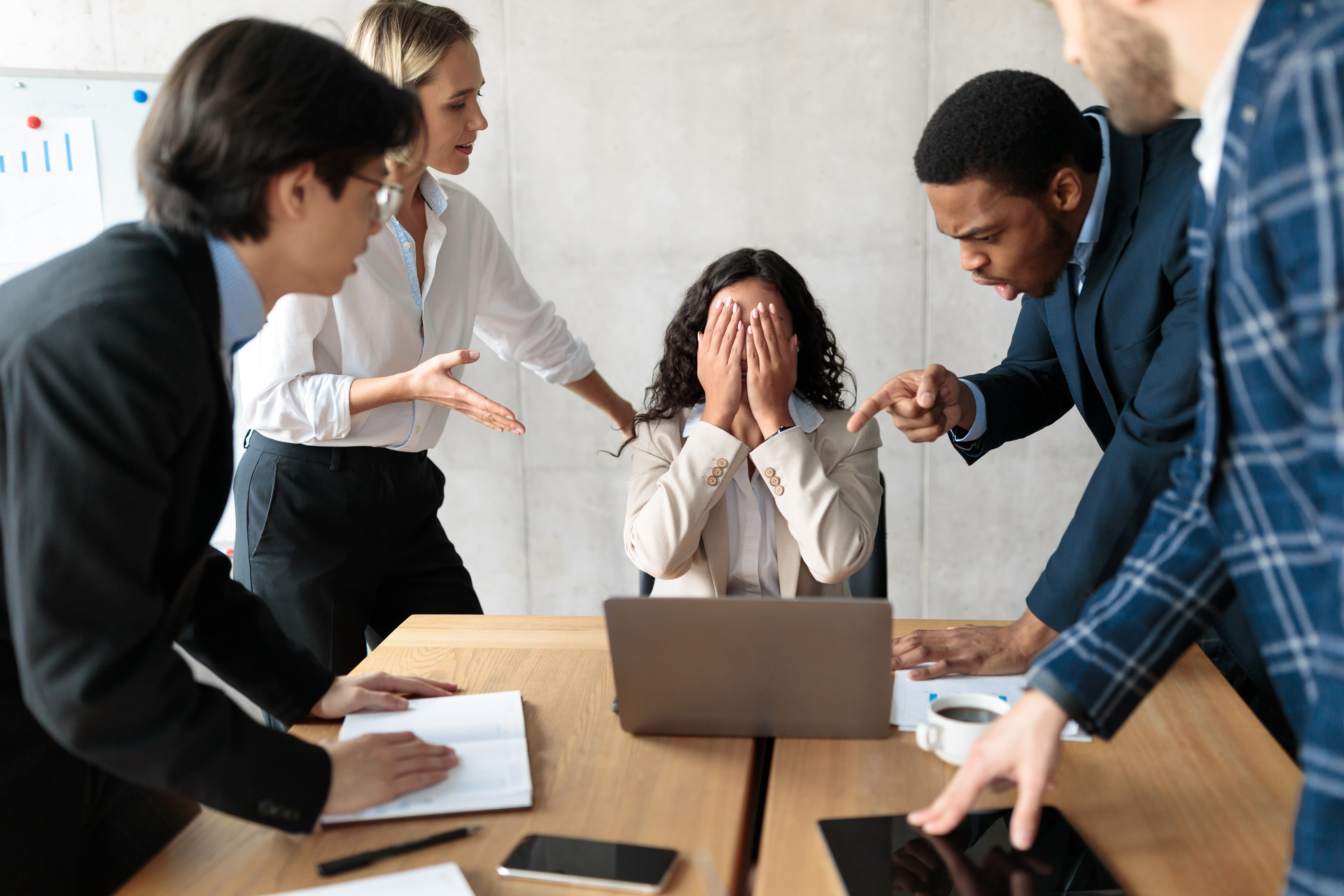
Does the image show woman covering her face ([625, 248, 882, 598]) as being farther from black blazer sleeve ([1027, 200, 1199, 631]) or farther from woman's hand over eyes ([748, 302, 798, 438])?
black blazer sleeve ([1027, 200, 1199, 631])

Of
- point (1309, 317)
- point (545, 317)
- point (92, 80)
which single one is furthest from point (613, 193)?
point (1309, 317)

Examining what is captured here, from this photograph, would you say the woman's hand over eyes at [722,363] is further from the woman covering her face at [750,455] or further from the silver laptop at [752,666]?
the silver laptop at [752,666]

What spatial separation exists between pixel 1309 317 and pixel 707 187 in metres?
2.53

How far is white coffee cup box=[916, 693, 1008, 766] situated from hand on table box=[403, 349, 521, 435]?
86 cm

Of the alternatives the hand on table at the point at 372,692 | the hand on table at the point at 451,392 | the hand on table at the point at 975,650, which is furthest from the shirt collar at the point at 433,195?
the hand on table at the point at 975,650

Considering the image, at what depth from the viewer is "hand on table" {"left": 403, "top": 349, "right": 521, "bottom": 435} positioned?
5.53ft

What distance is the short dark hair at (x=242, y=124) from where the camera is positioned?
92 cm

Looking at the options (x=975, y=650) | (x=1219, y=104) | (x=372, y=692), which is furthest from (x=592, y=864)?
(x=1219, y=104)

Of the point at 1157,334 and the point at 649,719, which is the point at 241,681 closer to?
the point at 649,719

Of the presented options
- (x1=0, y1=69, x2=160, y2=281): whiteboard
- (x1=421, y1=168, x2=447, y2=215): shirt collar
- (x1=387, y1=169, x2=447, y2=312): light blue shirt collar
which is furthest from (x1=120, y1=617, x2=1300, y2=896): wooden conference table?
(x1=0, y1=69, x2=160, y2=281): whiteboard

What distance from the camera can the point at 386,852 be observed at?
0.95 meters

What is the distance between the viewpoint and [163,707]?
34.0 inches

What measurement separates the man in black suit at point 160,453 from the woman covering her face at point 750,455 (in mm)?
815

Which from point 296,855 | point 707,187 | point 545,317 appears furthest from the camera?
point 707,187
